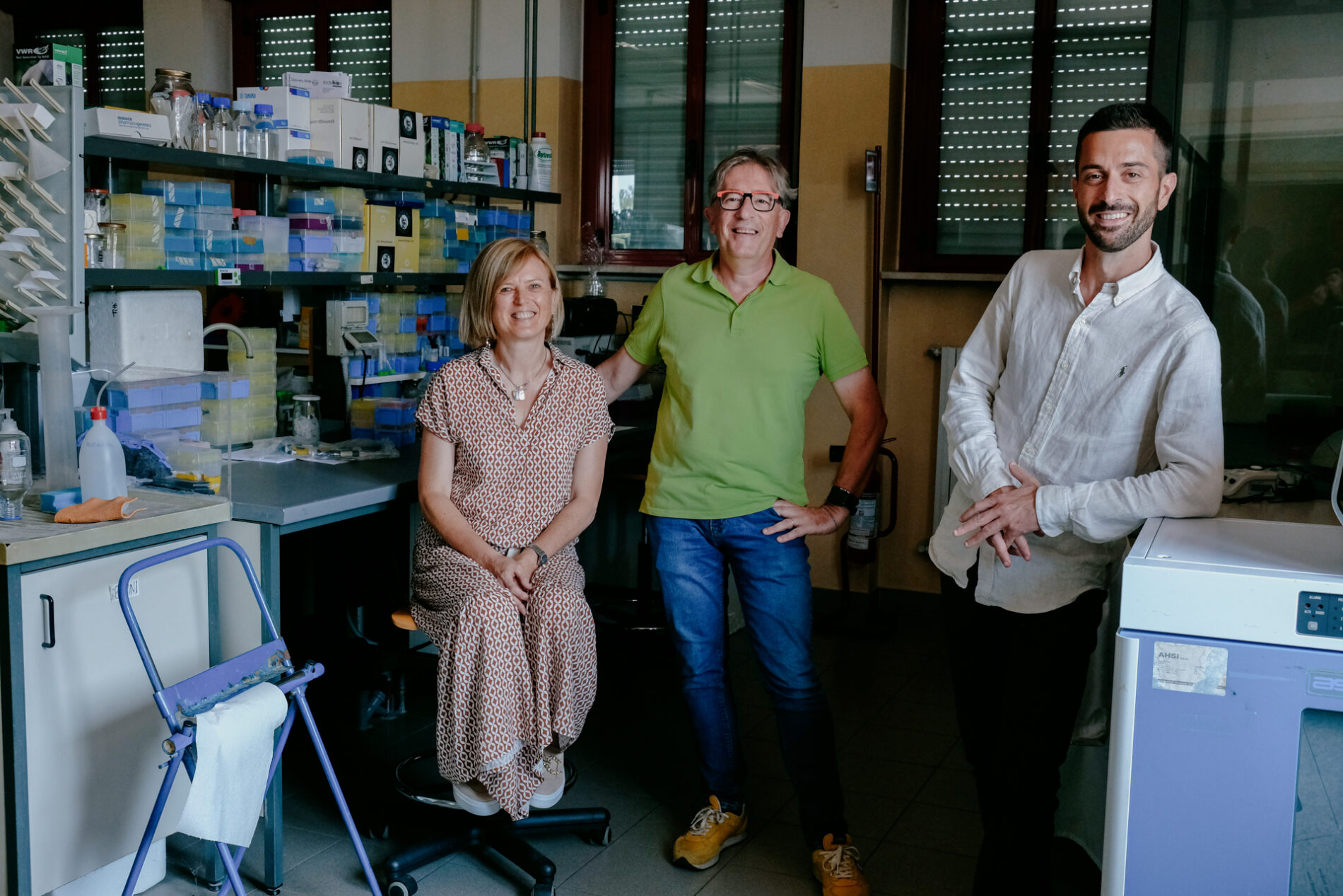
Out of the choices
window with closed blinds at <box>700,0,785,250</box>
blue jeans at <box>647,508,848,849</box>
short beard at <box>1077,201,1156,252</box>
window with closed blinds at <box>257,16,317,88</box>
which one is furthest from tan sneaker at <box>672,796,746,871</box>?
window with closed blinds at <box>257,16,317,88</box>

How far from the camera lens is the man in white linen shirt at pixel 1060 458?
2.04 metres

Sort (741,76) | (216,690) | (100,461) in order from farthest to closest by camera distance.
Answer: (741,76), (100,461), (216,690)

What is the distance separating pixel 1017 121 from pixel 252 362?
295 cm

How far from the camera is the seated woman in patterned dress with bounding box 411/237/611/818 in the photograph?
2557 mm

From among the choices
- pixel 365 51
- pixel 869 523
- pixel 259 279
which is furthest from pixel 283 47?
pixel 869 523

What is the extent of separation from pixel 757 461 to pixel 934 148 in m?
2.54

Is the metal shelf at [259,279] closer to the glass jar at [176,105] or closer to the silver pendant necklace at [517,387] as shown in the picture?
the glass jar at [176,105]

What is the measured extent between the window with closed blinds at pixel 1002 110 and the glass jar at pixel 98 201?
2.93 metres

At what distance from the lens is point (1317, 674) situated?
1594 millimetres

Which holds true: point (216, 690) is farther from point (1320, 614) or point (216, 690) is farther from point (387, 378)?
point (1320, 614)

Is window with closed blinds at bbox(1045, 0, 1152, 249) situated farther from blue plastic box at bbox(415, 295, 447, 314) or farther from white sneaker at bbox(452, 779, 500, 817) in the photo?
white sneaker at bbox(452, 779, 500, 817)

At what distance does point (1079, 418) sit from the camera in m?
2.16

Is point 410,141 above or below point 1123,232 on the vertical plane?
above

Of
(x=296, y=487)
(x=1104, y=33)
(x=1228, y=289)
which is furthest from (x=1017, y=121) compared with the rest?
(x=296, y=487)
